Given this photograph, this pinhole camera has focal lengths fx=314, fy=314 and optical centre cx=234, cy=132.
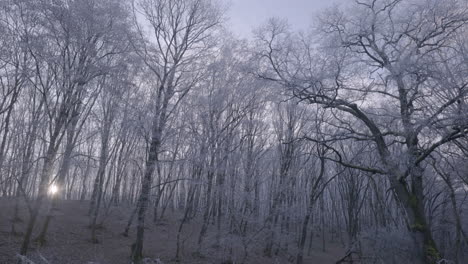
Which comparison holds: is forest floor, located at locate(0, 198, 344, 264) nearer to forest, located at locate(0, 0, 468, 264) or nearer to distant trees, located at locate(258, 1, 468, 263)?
forest, located at locate(0, 0, 468, 264)

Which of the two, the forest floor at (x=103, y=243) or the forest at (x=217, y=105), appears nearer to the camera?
the forest at (x=217, y=105)

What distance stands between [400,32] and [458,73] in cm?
285

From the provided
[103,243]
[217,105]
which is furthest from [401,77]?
[103,243]

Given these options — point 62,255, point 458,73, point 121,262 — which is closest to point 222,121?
point 121,262

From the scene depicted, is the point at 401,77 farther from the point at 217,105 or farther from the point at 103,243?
the point at 103,243

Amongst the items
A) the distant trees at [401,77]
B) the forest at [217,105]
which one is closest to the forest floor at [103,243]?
the forest at [217,105]

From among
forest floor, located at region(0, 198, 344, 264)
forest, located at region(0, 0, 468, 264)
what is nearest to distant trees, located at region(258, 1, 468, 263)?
forest, located at region(0, 0, 468, 264)

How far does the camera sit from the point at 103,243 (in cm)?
1551

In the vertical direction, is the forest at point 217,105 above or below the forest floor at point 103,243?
above

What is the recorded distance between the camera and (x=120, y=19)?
1065 cm

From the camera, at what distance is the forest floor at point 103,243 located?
12438 millimetres

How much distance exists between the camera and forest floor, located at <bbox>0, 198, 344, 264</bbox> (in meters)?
12.4

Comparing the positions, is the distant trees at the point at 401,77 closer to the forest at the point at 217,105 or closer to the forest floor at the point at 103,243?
the forest at the point at 217,105

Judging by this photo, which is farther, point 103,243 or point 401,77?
point 103,243
